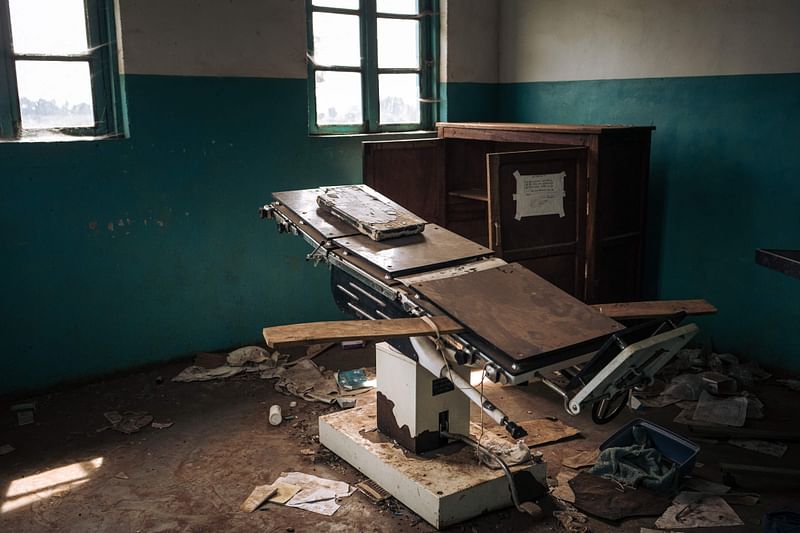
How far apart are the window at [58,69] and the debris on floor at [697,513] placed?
345 centimetres

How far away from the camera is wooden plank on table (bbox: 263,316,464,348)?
216 centimetres

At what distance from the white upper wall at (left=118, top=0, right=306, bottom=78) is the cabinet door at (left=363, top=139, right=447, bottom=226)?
2.66 feet

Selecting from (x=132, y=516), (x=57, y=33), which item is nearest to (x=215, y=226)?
(x=57, y=33)

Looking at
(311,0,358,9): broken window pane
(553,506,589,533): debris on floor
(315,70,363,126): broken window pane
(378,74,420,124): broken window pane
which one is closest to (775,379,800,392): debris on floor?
(553,506,589,533): debris on floor

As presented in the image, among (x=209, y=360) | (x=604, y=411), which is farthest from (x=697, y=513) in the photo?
(x=209, y=360)

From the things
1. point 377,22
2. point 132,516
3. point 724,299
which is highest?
point 377,22

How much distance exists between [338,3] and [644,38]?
200cm

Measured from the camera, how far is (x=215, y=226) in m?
4.34

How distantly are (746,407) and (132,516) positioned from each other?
9.62 ft

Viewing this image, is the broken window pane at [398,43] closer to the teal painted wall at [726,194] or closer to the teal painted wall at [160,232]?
the teal painted wall at [160,232]

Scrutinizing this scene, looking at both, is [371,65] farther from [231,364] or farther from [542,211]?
[231,364]

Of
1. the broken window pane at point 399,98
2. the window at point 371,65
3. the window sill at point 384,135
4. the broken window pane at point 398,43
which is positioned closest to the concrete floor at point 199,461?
the window sill at point 384,135

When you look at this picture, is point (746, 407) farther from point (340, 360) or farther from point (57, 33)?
point (57, 33)

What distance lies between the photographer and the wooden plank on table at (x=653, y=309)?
2498mm
